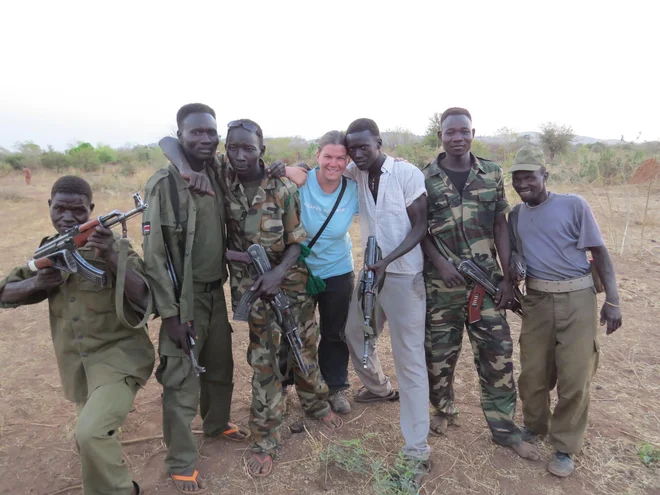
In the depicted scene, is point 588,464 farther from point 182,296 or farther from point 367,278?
point 182,296

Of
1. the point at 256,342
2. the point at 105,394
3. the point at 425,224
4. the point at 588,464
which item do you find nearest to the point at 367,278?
the point at 425,224

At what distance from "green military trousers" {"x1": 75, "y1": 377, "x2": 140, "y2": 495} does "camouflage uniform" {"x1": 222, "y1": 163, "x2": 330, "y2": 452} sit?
84 cm

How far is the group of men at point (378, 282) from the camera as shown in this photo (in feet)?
8.45

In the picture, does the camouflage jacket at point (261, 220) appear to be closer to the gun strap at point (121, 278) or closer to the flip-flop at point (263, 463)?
the gun strap at point (121, 278)

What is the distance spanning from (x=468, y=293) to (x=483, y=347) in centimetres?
40

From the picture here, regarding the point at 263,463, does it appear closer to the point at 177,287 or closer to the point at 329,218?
the point at 177,287

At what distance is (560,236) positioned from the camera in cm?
283

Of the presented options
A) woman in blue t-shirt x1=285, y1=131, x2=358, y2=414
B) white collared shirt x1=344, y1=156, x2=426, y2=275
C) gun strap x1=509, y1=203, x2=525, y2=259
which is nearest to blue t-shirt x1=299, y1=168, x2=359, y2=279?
woman in blue t-shirt x1=285, y1=131, x2=358, y2=414

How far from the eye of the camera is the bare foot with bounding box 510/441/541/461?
2996mm

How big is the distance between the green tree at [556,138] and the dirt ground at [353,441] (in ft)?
74.9

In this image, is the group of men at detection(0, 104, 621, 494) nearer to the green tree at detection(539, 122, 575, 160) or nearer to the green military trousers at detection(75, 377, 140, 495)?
the green military trousers at detection(75, 377, 140, 495)

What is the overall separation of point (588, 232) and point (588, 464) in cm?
155

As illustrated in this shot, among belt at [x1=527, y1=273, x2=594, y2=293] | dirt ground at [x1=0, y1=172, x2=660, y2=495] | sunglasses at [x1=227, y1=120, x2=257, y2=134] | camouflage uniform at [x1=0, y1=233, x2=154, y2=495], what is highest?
sunglasses at [x1=227, y1=120, x2=257, y2=134]

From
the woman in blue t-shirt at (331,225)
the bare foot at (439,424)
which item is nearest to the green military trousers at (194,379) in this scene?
the woman in blue t-shirt at (331,225)
